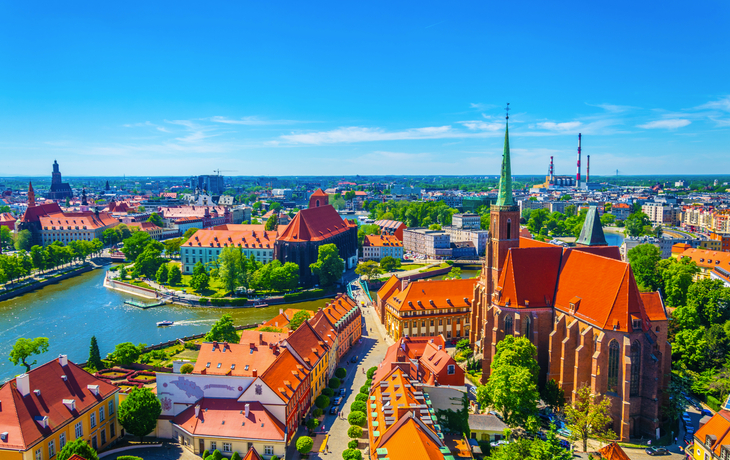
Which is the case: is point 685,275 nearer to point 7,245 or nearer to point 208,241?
point 208,241

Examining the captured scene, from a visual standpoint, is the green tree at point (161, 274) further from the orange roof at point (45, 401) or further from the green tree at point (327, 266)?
the orange roof at point (45, 401)

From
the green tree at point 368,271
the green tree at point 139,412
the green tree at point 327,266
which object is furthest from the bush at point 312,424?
the green tree at point 368,271

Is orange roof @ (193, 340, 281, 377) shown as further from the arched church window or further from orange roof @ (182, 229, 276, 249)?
orange roof @ (182, 229, 276, 249)

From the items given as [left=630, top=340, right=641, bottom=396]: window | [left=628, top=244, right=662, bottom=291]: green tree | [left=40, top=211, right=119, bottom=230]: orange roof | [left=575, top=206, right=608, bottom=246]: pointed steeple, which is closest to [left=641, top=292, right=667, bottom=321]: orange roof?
[left=630, top=340, right=641, bottom=396]: window

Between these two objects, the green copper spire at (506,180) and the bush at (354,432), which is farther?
the green copper spire at (506,180)

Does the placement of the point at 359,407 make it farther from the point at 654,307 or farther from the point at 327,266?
the point at 327,266
